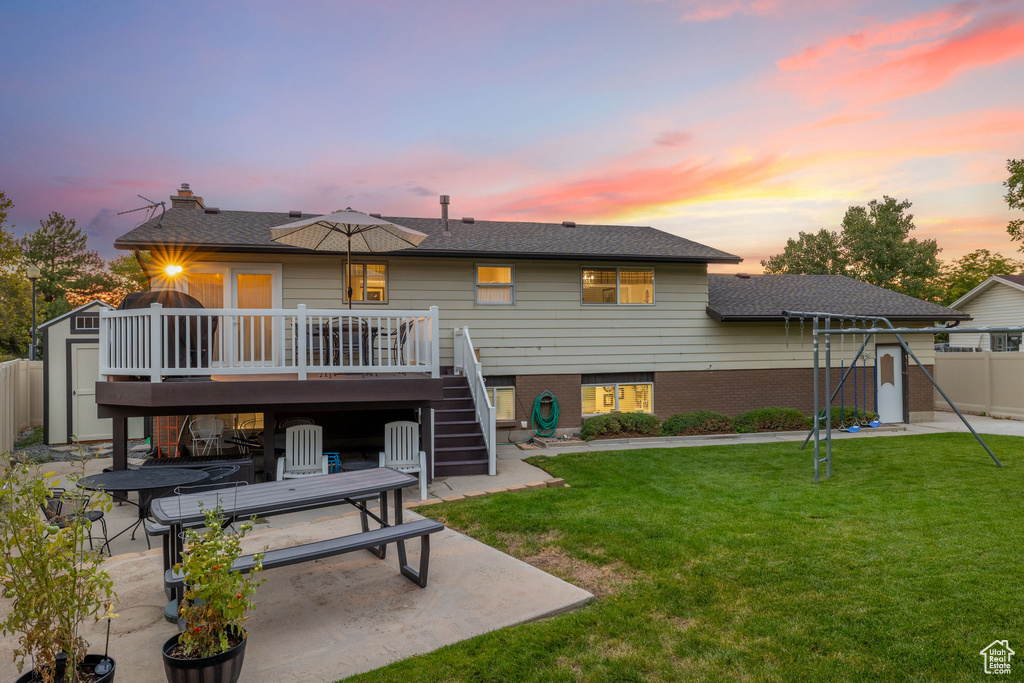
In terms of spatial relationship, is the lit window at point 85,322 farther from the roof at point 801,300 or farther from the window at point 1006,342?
the window at point 1006,342

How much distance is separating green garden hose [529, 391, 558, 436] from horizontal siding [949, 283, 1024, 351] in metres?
19.2

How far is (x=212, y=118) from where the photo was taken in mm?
14812

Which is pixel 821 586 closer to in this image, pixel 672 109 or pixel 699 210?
pixel 672 109

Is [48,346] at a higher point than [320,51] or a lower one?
lower

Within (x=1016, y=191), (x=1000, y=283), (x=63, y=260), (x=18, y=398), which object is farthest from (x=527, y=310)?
(x=63, y=260)

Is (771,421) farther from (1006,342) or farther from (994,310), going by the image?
(994,310)

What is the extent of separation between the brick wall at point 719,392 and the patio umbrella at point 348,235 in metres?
4.80

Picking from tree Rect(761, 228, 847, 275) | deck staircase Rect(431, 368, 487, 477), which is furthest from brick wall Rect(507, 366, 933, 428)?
tree Rect(761, 228, 847, 275)

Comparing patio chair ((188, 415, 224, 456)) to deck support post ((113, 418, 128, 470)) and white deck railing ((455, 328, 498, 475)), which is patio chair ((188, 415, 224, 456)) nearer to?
deck support post ((113, 418, 128, 470))

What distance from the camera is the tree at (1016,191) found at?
2409 centimetres

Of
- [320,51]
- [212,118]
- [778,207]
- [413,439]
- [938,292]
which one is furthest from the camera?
[938,292]

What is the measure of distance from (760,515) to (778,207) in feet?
49.4

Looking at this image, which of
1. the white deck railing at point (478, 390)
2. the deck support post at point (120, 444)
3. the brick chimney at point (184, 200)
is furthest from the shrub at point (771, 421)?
the brick chimney at point (184, 200)

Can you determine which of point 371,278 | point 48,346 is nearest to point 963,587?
point 371,278
